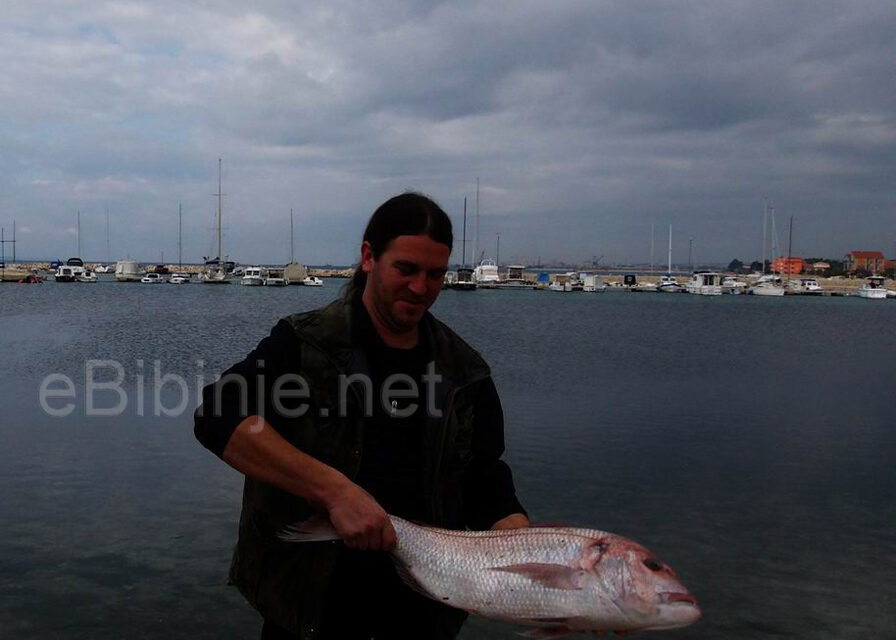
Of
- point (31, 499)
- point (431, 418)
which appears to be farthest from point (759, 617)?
point (31, 499)

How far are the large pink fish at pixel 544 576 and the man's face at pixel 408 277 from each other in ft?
2.89

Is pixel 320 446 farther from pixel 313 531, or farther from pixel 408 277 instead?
pixel 408 277

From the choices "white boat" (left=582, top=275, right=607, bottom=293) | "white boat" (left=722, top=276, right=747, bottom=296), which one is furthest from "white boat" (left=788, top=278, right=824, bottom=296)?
"white boat" (left=582, top=275, right=607, bottom=293)

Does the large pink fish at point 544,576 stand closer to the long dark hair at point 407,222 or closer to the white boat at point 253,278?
the long dark hair at point 407,222

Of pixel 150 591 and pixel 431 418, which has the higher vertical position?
pixel 431 418

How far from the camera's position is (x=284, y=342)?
11.6 ft

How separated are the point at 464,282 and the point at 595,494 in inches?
5154

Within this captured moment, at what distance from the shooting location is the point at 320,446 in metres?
3.50

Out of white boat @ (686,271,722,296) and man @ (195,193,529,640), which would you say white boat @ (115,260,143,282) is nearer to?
white boat @ (686,271,722,296)

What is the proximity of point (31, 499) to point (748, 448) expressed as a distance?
15.1 metres

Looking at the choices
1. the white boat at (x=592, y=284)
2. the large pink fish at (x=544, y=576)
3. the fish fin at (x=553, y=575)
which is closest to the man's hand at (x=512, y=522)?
the large pink fish at (x=544, y=576)

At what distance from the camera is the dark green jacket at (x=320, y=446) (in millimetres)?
3482

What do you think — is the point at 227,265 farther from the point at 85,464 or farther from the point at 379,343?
the point at 379,343

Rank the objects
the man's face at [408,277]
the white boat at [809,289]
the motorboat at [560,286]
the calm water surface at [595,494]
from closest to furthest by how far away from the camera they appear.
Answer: the man's face at [408,277]
the calm water surface at [595,494]
the white boat at [809,289]
the motorboat at [560,286]
